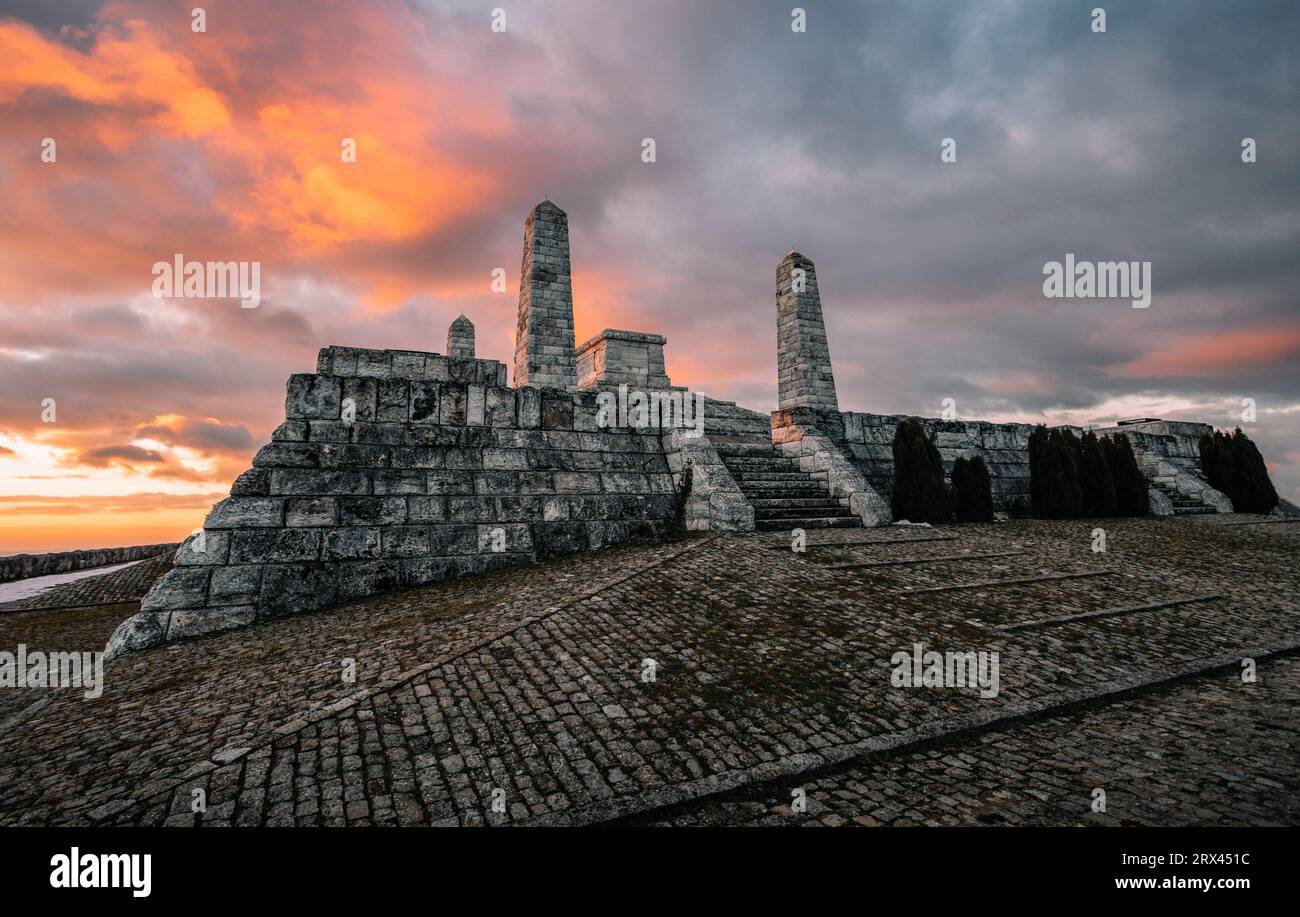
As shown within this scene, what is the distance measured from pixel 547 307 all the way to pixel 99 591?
11.9 m

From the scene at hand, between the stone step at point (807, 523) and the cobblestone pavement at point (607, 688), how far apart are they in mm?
1730

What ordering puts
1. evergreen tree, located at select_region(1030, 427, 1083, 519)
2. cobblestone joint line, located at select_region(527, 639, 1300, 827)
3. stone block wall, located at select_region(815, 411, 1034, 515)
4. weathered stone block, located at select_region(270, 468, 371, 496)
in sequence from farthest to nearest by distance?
evergreen tree, located at select_region(1030, 427, 1083, 519)
stone block wall, located at select_region(815, 411, 1034, 515)
weathered stone block, located at select_region(270, 468, 371, 496)
cobblestone joint line, located at select_region(527, 639, 1300, 827)

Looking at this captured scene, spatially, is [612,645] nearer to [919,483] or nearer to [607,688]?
Answer: [607,688]

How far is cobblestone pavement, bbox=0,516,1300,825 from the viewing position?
3.52 meters

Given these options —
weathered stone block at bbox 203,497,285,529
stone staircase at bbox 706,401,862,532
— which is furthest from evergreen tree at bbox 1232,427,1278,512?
weathered stone block at bbox 203,497,285,529

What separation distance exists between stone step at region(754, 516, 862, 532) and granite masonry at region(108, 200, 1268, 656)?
0.13ft

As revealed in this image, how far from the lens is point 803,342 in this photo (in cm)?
1983

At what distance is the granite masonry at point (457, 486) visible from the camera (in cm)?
782

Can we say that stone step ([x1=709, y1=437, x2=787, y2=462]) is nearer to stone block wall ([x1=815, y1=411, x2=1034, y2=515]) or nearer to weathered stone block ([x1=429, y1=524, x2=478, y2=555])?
stone block wall ([x1=815, y1=411, x2=1034, y2=515])

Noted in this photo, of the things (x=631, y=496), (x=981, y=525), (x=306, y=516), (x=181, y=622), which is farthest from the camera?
(x=981, y=525)

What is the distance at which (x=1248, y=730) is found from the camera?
4.42 meters
